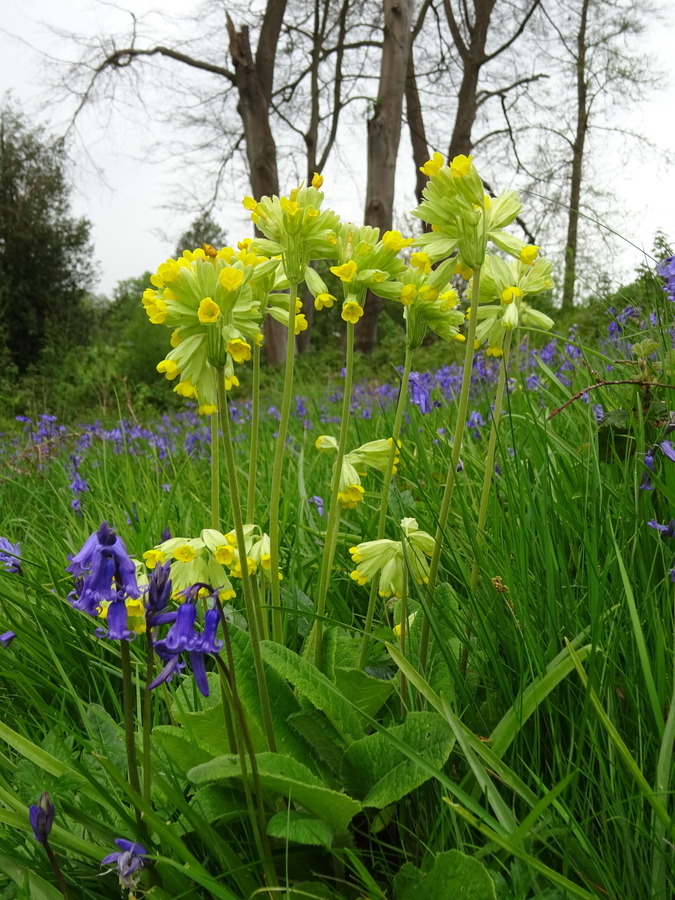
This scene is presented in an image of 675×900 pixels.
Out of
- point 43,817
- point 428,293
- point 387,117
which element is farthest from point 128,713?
point 387,117

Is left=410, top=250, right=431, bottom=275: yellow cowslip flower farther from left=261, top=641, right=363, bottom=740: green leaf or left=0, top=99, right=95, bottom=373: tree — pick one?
left=0, top=99, right=95, bottom=373: tree

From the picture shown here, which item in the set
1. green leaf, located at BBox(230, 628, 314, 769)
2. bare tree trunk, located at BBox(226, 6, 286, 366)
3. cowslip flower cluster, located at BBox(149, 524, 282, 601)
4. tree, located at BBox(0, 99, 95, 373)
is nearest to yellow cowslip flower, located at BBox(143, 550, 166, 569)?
cowslip flower cluster, located at BBox(149, 524, 282, 601)

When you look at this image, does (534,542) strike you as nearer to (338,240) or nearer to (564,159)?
(338,240)

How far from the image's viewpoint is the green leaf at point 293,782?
40.1 inches

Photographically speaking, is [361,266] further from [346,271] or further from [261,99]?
[261,99]

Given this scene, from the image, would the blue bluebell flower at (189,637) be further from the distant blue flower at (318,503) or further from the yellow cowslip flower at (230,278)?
the distant blue flower at (318,503)

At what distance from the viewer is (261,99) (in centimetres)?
1563

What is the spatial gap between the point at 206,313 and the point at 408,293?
1.43ft

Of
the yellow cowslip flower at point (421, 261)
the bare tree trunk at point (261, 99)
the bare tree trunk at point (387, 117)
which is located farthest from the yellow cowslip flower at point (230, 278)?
the bare tree trunk at point (261, 99)

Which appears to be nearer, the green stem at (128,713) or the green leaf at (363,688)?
the green stem at (128,713)

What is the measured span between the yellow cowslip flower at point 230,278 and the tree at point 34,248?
72.9 feet

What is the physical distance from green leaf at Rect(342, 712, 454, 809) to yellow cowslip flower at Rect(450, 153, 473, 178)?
0.91 m

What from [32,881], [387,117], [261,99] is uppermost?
[261,99]

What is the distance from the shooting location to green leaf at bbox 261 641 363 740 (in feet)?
3.83
